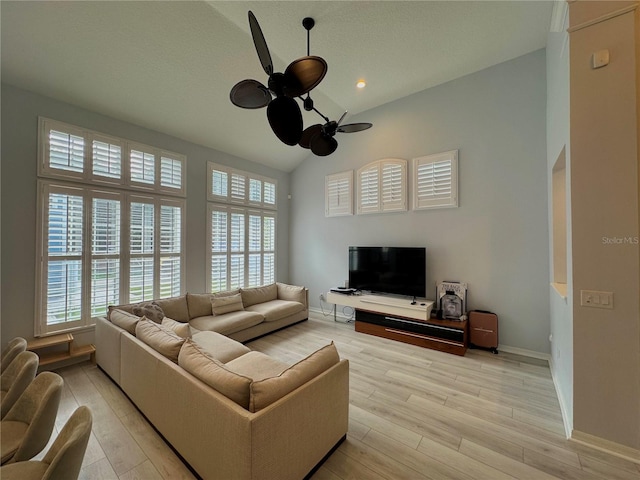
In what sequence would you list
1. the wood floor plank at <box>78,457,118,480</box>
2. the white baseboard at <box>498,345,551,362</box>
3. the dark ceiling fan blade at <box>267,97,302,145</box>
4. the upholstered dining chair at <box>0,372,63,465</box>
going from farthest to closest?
the white baseboard at <box>498,345,551,362</box> → the dark ceiling fan blade at <box>267,97,302,145</box> → the wood floor plank at <box>78,457,118,480</box> → the upholstered dining chair at <box>0,372,63,465</box>

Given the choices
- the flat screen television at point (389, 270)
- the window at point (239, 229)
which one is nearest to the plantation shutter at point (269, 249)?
the window at point (239, 229)

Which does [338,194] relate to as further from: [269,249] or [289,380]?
[289,380]

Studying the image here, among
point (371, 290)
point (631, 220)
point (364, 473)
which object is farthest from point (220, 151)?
point (631, 220)

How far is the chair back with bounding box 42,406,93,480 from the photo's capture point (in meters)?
0.93

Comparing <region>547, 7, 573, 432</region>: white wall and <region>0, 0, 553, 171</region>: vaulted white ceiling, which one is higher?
<region>0, 0, 553, 171</region>: vaulted white ceiling

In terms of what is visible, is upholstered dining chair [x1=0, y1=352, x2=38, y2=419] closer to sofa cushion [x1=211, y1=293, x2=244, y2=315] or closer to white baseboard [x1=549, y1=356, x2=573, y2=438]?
sofa cushion [x1=211, y1=293, x2=244, y2=315]

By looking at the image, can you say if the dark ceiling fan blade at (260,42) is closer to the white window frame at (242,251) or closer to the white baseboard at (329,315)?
the white window frame at (242,251)

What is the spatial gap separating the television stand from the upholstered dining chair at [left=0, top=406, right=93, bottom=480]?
3.77m

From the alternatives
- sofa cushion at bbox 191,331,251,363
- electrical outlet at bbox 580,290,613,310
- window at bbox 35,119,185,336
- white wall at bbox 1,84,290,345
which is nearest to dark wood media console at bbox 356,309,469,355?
electrical outlet at bbox 580,290,613,310

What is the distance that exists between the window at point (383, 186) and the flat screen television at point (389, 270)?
2.60 ft

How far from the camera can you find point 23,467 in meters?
1.25

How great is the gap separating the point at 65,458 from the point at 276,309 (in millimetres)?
3615

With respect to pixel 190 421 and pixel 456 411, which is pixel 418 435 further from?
pixel 190 421

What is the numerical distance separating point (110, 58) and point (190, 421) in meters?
3.87
